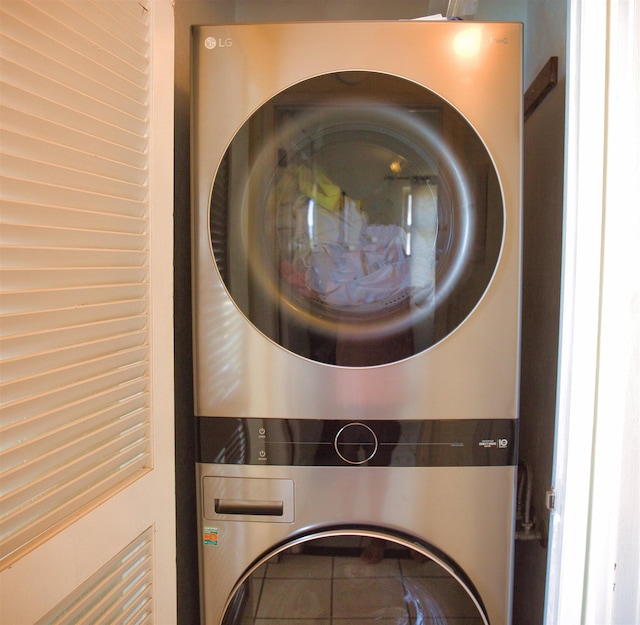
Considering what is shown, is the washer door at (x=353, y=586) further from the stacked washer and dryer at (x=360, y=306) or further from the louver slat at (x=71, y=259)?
the louver slat at (x=71, y=259)

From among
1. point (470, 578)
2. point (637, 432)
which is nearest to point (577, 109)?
point (637, 432)

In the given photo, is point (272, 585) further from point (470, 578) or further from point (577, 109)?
point (577, 109)

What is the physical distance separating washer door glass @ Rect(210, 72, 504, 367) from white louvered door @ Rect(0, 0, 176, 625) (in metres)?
0.15

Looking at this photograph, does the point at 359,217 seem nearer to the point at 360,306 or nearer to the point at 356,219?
the point at 356,219

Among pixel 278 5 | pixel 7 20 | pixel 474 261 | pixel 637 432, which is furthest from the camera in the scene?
pixel 278 5

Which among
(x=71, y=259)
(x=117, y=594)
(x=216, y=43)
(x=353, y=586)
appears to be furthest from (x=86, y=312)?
(x=353, y=586)

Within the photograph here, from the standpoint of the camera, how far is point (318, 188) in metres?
0.86

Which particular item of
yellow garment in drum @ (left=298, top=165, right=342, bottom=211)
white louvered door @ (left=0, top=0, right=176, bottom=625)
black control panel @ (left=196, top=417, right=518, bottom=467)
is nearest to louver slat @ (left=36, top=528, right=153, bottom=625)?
white louvered door @ (left=0, top=0, right=176, bottom=625)

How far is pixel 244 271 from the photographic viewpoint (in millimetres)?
866

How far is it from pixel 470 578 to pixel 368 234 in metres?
0.68

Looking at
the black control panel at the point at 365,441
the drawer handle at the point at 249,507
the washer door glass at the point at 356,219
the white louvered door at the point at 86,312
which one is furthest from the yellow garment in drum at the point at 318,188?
the drawer handle at the point at 249,507

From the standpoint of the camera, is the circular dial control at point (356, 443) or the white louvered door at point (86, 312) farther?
the circular dial control at point (356, 443)

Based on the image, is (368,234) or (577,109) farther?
(368,234)

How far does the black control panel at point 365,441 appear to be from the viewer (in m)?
0.87
